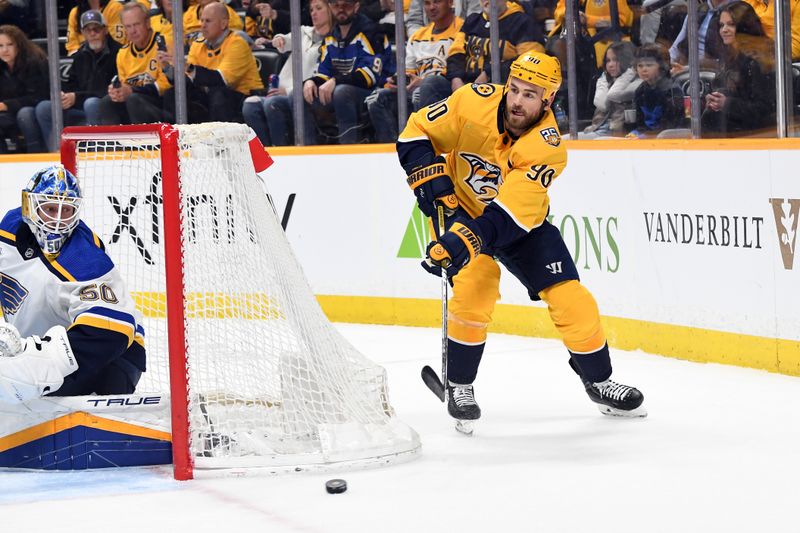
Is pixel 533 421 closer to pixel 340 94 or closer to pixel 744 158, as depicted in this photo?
pixel 744 158

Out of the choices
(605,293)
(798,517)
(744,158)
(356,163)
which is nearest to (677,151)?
(744,158)

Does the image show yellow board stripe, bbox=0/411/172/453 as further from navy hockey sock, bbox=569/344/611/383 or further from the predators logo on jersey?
the predators logo on jersey

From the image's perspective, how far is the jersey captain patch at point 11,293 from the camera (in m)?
3.57

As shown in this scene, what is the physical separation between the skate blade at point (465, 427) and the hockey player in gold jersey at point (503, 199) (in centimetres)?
3

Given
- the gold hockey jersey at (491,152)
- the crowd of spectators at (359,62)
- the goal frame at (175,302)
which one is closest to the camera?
the goal frame at (175,302)

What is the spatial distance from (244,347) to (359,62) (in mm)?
3604

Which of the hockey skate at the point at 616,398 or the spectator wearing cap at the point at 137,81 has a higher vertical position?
the spectator wearing cap at the point at 137,81

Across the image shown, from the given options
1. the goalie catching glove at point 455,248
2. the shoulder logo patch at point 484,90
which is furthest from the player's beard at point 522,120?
the goalie catching glove at point 455,248

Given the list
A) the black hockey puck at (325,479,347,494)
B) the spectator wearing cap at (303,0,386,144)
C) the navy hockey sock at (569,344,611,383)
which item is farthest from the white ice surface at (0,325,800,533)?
the spectator wearing cap at (303,0,386,144)

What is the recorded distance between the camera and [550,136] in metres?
3.85

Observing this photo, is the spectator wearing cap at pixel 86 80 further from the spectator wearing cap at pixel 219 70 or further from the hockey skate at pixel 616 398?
the hockey skate at pixel 616 398

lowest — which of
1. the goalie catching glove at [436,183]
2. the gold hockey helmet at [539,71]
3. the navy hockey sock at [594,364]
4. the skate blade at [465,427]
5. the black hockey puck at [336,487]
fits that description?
the skate blade at [465,427]

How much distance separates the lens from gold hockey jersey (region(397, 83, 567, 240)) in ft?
12.4

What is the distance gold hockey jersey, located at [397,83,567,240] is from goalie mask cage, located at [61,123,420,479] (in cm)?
63
